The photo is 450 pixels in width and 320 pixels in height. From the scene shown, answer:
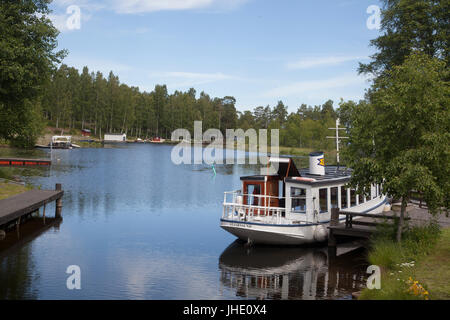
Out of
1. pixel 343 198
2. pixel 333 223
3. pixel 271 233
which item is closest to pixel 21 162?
pixel 271 233

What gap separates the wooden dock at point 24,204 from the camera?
→ 75.7 ft

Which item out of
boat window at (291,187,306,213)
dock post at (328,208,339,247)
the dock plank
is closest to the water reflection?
the dock plank

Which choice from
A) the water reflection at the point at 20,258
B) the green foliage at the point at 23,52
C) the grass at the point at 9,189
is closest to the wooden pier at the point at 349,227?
the water reflection at the point at 20,258

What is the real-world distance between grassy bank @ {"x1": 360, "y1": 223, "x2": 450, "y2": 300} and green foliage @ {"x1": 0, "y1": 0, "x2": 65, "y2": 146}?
1059 inches

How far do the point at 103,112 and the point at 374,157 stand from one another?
143 metres

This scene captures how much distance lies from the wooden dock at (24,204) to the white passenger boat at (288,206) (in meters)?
11.0

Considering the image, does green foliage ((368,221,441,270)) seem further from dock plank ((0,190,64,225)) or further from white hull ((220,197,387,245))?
dock plank ((0,190,64,225))

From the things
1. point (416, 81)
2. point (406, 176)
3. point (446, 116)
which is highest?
point (416, 81)

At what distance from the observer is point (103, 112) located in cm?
15325

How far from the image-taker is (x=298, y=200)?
79.2 ft

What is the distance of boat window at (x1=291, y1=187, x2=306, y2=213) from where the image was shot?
2395cm
